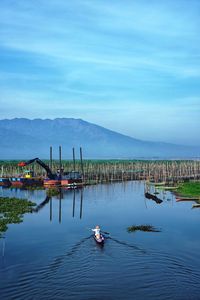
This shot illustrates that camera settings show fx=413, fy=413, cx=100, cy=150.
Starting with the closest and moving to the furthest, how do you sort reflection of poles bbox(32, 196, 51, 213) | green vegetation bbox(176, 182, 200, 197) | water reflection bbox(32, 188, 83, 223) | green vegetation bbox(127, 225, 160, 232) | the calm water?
the calm water < green vegetation bbox(127, 225, 160, 232) < water reflection bbox(32, 188, 83, 223) < reflection of poles bbox(32, 196, 51, 213) < green vegetation bbox(176, 182, 200, 197)

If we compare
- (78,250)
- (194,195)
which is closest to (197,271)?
(78,250)

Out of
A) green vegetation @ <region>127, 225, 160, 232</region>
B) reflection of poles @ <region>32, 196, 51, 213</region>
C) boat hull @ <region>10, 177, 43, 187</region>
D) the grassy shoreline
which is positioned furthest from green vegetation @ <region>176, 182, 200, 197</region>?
boat hull @ <region>10, 177, 43, 187</region>

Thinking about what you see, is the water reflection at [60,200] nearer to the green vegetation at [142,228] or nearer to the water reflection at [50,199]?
the water reflection at [50,199]

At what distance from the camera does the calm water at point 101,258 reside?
2073 cm

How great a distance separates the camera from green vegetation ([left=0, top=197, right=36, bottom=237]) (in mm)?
38281

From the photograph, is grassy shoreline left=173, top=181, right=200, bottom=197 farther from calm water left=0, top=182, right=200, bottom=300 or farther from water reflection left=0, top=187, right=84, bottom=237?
water reflection left=0, top=187, right=84, bottom=237

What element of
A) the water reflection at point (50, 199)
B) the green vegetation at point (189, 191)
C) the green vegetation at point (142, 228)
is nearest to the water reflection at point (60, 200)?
the water reflection at point (50, 199)

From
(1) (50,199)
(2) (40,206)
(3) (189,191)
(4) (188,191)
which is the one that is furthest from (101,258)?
(4) (188,191)

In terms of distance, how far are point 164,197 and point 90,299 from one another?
41.2 metres

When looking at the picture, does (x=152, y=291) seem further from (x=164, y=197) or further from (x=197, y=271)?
(x=164, y=197)

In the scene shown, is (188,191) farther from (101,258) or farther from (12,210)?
(101,258)

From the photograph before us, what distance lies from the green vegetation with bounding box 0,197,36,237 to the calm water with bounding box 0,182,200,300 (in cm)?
93

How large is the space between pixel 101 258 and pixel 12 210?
21.4m

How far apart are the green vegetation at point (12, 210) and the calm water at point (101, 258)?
0.93 metres
